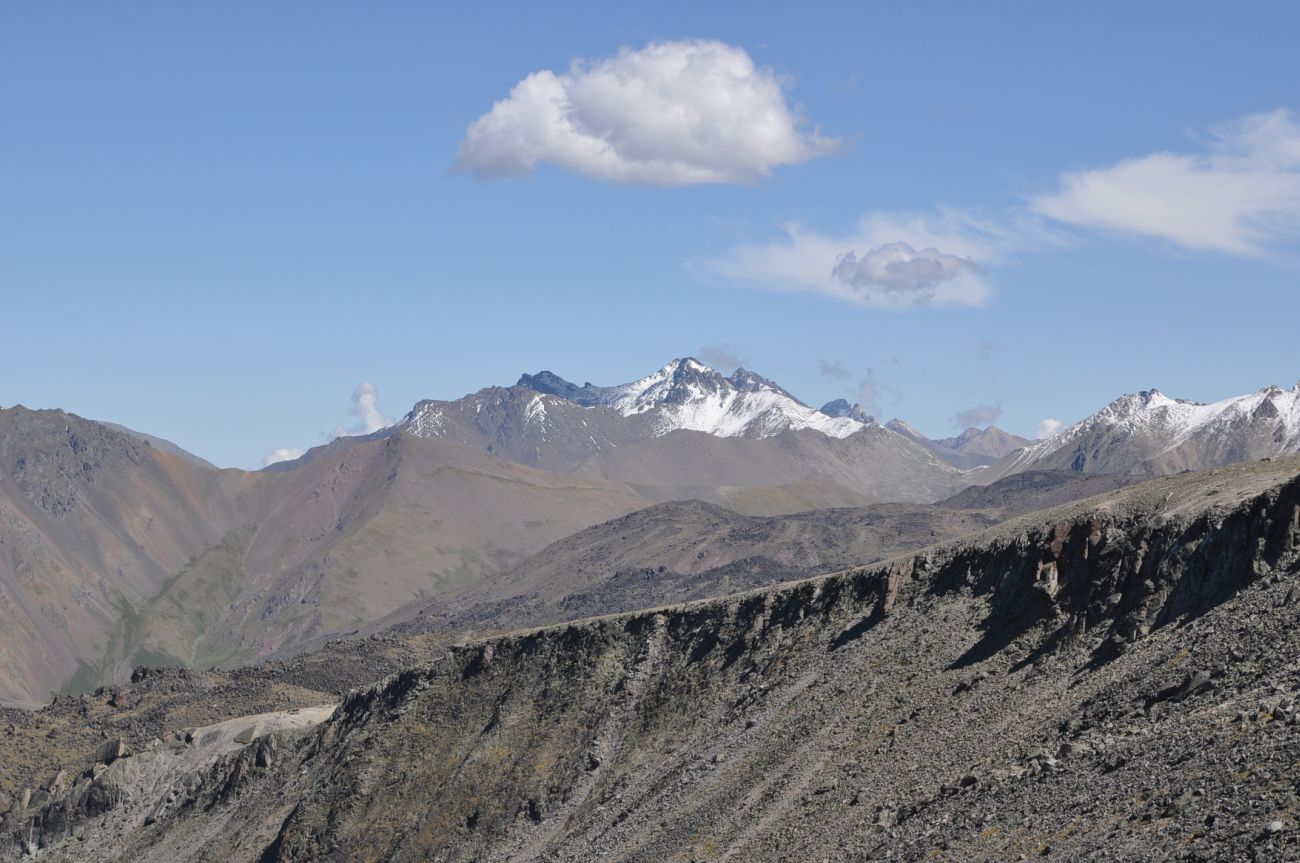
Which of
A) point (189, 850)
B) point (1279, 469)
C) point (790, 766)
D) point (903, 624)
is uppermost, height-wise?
point (1279, 469)

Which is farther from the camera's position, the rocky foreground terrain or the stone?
the stone

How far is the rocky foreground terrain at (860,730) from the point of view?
5422 cm

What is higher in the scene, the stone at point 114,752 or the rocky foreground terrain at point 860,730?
the rocky foreground terrain at point 860,730

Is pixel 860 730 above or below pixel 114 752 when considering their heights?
above

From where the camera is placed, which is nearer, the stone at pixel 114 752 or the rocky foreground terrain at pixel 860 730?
the rocky foreground terrain at pixel 860 730

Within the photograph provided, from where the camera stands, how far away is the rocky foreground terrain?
5422 cm

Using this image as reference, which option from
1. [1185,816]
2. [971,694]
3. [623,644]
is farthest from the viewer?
[623,644]

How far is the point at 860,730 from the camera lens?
7831 cm

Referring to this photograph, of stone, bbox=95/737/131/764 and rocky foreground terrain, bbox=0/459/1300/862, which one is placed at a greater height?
rocky foreground terrain, bbox=0/459/1300/862

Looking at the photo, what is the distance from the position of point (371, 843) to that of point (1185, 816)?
69.0 meters

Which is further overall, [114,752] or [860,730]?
[114,752]

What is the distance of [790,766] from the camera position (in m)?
78.5

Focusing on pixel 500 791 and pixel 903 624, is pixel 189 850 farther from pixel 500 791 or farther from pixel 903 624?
pixel 903 624

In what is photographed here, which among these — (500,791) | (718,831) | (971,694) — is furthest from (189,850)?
(971,694)
